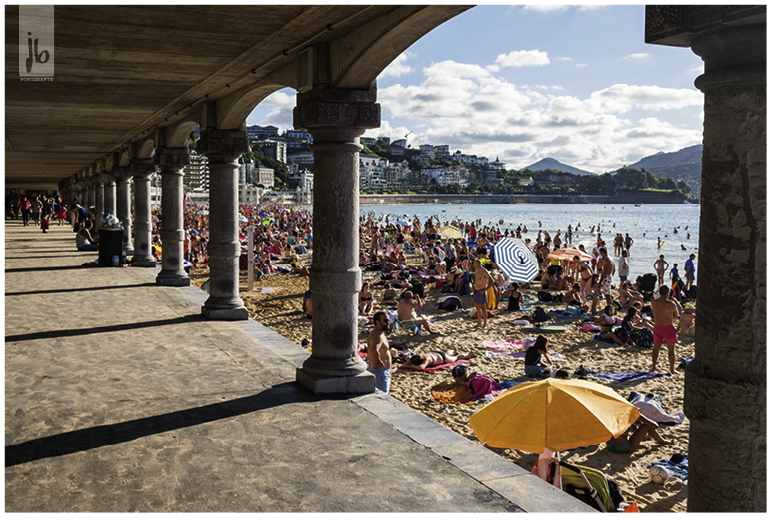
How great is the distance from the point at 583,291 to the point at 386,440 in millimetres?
12038

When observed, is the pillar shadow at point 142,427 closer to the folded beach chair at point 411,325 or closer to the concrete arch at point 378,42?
the concrete arch at point 378,42

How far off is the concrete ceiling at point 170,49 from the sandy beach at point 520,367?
4173mm

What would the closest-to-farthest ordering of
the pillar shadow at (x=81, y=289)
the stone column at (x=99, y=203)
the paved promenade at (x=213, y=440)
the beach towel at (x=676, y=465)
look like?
the paved promenade at (x=213, y=440) < the beach towel at (x=676, y=465) < the pillar shadow at (x=81, y=289) < the stone column at (x=99, y=203)

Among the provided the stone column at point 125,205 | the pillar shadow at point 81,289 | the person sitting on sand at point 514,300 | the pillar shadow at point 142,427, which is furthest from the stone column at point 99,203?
the pillar shadow at point 142,427

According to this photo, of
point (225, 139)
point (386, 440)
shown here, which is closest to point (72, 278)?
point (225, 139)

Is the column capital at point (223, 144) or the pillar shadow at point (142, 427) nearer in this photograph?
the pillar shadow at point (142, 427)

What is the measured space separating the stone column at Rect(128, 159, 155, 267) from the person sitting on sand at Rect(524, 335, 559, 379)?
8.57 metres

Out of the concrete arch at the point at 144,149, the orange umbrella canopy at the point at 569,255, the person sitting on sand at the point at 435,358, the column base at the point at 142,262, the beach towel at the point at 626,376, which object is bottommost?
the beach towel at the point at 626,376

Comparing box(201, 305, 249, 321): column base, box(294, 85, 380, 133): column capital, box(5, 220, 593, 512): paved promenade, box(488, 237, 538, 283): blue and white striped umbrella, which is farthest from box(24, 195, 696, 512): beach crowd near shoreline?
box(294, 85, 380, 133): column capital

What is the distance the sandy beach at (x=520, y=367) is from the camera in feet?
20.3

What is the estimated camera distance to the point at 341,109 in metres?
5.33

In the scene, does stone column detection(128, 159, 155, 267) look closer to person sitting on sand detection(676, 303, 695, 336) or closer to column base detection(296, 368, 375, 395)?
column base detection(296, 368, 375, 395)

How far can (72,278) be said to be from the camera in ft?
40.7
